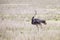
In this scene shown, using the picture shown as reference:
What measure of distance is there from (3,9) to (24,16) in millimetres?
318

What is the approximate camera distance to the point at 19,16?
4.90 ft

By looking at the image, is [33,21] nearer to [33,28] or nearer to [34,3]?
[33,28]

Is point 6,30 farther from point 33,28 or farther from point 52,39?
point 52,39

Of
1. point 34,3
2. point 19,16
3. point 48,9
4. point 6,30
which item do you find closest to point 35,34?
point 6,30

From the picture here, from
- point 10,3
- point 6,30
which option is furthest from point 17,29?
point 10,3

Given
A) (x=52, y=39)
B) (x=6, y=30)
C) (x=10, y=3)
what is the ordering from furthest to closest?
1. (x=10, y=3)
2. (x=6, y=30)
3. (x=52, y=39)

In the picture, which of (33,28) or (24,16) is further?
(24,16)

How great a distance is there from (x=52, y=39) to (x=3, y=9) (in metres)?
0.76

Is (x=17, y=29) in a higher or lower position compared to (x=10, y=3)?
lower

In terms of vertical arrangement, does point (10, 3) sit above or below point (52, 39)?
above

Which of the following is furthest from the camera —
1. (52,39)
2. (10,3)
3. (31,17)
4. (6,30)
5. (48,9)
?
(10,3)

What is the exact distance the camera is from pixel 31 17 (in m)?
1.44

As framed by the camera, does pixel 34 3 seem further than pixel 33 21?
Yes

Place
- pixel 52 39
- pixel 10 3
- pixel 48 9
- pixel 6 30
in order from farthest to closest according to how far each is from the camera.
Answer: pixel 10 3 < pixel 48 9 < pixel 6 30 < pixel 52 39
